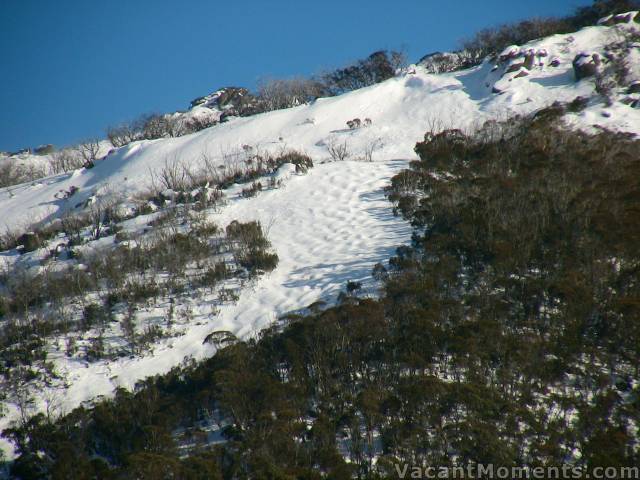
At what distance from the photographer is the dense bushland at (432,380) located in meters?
5.02

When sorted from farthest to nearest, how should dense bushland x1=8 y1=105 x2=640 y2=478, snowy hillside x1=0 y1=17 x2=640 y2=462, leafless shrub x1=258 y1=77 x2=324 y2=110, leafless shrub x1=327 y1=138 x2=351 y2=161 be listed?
leafless shrub x1=258 y1=77 x2=324 y2=110
leafless shrub x1=327 y1=138 x2=351 y2=161
snowy hillside x1=0 y1=17 x2=640 y2=462
dense bushland x1=8 y1=105 x2=640 y2=478

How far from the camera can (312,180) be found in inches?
614

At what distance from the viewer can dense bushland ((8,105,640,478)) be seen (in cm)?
502

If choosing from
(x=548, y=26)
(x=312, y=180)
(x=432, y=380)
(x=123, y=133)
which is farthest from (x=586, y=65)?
(x=123, y=133)

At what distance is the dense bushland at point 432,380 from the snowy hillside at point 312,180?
107cm

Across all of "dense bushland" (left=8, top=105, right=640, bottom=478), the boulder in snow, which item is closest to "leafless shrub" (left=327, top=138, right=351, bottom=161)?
"dense bushland" (left=8, top=105, right=640, bottom=478)

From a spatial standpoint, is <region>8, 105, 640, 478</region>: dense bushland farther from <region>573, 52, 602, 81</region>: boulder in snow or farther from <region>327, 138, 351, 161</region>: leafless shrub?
<region>573, 52, 602, 81</region>: boulder in snow

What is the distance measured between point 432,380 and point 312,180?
10721 millimetres

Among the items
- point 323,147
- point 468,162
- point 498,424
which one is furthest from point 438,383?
point 323,147

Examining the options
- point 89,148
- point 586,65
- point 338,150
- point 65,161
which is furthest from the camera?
point 89,148

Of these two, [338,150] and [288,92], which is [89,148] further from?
[338,150]

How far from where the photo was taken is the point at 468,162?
14.2 meters

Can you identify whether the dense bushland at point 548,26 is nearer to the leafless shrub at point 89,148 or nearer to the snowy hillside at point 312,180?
the snowy hillside at point 312,180

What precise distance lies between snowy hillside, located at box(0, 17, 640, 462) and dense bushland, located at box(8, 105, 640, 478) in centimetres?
107
